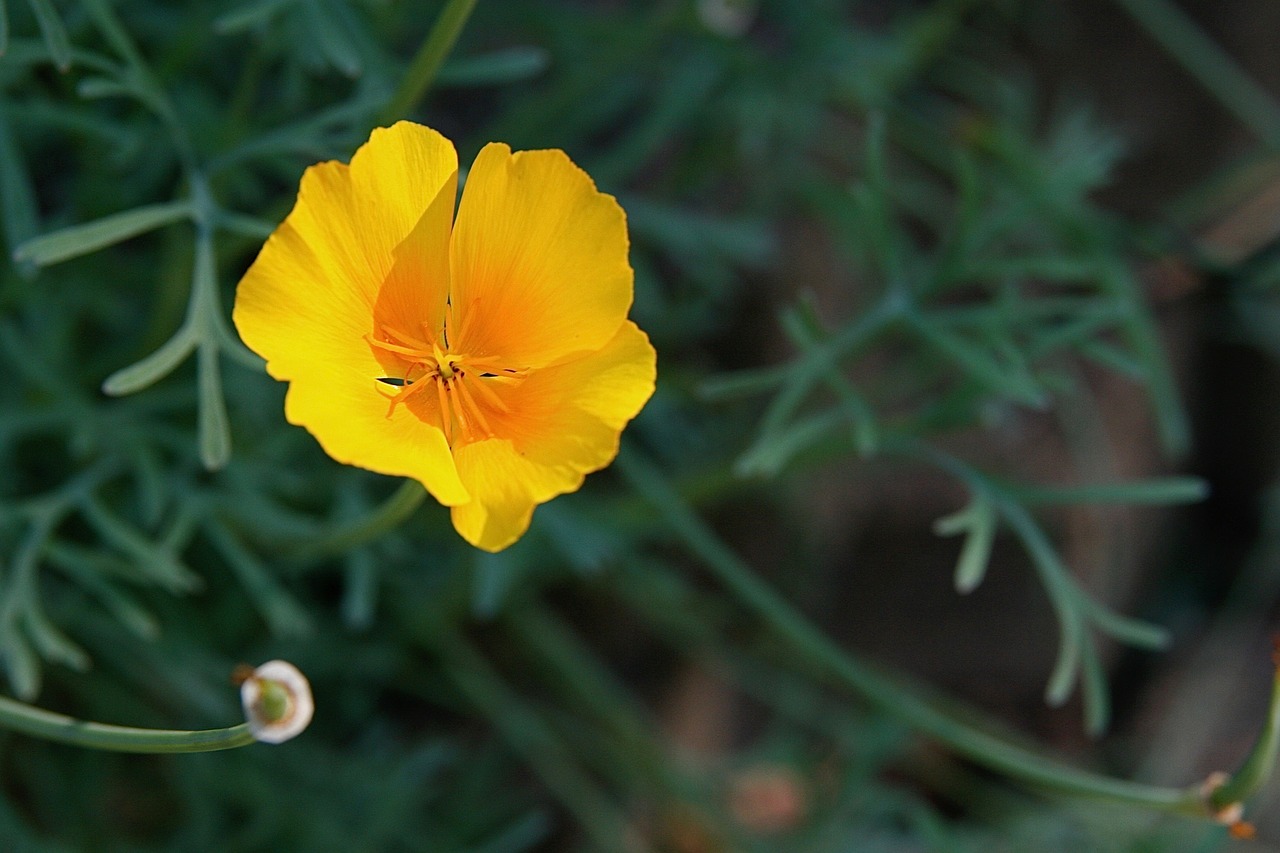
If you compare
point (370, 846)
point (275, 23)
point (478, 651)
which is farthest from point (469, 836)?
point (275, 23)

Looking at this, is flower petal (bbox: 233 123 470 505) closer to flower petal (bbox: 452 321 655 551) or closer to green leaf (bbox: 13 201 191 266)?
flower petal (bbox: 452 321 655 551)

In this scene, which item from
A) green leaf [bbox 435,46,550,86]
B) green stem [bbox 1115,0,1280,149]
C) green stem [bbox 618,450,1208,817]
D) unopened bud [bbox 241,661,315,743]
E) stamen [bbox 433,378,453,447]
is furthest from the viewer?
green stem [bbox 1115,0,1280,149]

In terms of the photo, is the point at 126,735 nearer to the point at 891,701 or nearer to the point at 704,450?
the point at 891,701

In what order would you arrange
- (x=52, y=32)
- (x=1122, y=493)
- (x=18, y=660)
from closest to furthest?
1. (x=52, y=32)
2. (x=18, y=660)
3. (x=1122, y=493)

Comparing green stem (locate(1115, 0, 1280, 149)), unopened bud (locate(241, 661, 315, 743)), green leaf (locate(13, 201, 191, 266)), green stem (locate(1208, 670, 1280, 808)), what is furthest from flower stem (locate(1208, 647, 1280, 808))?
green stem (locate(1115, 0, 1280, 149))

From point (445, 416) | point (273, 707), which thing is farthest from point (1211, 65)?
point (273, 707)

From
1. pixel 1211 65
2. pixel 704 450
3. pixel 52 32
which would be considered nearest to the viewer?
pixel 52 32
